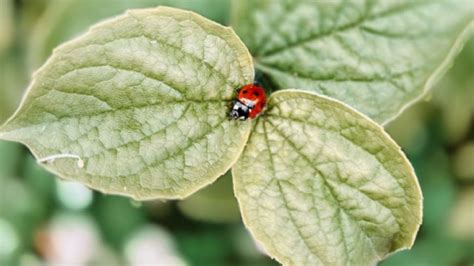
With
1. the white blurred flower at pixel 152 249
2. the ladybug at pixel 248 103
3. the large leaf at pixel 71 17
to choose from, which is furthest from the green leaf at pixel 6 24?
the ladybug at pixel 248 103

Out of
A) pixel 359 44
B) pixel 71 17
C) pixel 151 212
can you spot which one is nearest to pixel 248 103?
pixel 359 44

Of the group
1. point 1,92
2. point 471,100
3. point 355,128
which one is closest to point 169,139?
point 355,128

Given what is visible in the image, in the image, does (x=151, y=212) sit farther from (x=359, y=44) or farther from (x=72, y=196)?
(x=359, y=44)

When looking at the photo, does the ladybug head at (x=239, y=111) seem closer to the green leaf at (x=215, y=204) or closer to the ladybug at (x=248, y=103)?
the ladybug at (x=248, y=103)

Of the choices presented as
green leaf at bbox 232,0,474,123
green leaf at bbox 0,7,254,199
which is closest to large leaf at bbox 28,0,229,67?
green leaf at bbox 232,0,474,123

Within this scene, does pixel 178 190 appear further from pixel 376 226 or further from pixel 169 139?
pixel 376 226
